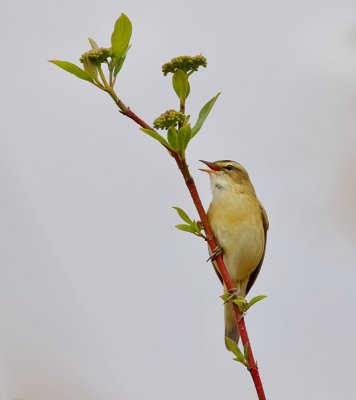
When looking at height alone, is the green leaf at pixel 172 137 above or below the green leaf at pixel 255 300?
above

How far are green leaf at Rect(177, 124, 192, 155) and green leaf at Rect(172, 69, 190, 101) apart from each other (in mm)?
189

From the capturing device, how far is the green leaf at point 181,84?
6.15ft

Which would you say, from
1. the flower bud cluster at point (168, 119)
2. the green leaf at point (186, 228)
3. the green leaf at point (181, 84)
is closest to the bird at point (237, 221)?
the green leaf at point (186, 228)

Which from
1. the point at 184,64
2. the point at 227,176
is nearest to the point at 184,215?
the point at 184,64

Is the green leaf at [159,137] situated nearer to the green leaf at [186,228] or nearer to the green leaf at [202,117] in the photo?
the green leaf at [202,117]

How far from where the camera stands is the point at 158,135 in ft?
5.70

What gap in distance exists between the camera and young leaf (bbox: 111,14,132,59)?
1786 mm

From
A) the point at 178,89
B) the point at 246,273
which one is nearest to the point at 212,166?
the point at 246,273

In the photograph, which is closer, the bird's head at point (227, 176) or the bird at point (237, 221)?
the bird at point (237, 221)

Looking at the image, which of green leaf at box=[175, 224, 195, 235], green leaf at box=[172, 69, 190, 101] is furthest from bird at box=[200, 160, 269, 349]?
green leaf at box=[172, 69, 190, 101]

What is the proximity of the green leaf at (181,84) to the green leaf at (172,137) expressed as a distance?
0.62ft

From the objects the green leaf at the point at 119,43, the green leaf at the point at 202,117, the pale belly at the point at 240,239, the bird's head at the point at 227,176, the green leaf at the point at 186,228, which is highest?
the bird's head at the point at 227,176

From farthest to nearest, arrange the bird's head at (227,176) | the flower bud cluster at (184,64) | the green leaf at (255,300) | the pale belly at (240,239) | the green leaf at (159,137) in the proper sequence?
the bird's head at (227,176)
the pale belly at (240,239)
the green leaf at (255,300)
the flower bud cluster at (184,64)
the green leaf at (159,137)

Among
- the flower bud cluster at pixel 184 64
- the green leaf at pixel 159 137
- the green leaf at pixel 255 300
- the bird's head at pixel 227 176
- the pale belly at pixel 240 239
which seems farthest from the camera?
the bird's head at pixel 227 176
